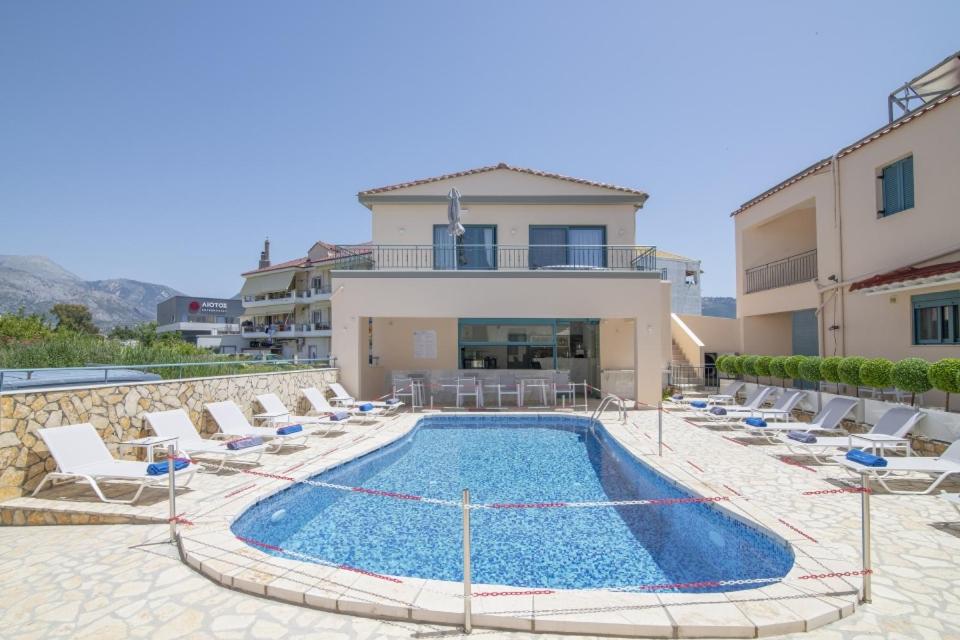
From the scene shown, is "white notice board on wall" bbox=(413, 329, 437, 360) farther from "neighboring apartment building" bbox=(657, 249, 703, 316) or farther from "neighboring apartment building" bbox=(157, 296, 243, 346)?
"neighboring apartment building" bbox=(157, 296, 243, 346)

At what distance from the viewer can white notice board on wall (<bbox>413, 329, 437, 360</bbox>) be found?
1923 centimetres

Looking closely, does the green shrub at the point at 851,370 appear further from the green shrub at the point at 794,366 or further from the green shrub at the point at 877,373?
the green shrub at the point at 794,366

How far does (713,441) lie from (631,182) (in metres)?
10.9

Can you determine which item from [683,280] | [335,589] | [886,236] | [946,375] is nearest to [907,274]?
[886,236]

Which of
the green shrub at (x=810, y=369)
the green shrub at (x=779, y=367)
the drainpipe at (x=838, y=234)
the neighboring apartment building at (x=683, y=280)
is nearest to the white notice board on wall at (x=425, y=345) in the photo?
the green shrub at (x=779, y=367)

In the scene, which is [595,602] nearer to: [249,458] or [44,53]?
[249,458]

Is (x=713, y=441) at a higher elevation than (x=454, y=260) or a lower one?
lower

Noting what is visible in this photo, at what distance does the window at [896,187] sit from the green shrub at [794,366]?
4.40 metres

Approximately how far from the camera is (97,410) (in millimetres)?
8094

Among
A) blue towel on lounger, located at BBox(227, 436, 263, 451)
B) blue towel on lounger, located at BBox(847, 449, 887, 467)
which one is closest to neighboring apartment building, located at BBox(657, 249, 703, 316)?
blue towel on lounger, located at BBox(847, 449, 887, 467)

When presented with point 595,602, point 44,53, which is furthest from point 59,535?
point 44,53

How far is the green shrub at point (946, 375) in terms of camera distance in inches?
331

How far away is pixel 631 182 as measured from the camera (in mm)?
18719

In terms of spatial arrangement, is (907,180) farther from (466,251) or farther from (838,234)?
(466,251)
